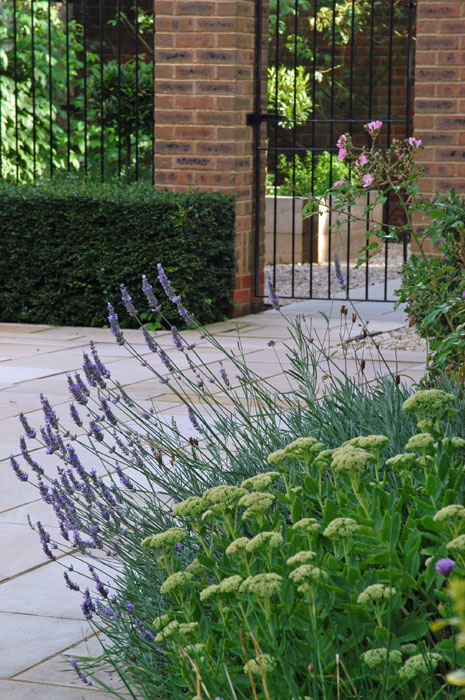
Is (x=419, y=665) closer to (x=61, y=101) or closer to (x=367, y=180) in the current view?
(x=367, y=180)

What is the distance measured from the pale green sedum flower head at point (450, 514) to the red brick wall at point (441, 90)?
Answer: 6.23 meters

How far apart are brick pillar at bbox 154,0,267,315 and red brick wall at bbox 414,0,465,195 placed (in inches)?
53.5

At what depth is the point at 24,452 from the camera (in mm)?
2852

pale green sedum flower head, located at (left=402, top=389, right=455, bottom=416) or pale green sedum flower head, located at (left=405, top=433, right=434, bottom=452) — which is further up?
pale green sedum flower head, located at (left=402, top=389, right=455, bottom=416)

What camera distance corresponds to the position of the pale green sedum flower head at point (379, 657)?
1.83m

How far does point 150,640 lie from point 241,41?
22.0ft

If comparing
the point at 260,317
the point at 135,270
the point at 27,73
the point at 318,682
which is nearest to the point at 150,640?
the point at 318,682

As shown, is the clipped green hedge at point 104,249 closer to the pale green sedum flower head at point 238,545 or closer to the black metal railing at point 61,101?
the black metal railing at point 61,101

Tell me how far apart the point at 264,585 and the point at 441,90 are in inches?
265

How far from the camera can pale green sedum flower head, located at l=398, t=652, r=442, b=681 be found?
180 centimetres

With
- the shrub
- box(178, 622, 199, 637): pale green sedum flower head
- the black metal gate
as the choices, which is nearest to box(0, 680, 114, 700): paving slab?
box(178, 622, 199, 637): pale green sedum flower head

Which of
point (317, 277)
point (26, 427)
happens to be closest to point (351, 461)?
point (26, 427)

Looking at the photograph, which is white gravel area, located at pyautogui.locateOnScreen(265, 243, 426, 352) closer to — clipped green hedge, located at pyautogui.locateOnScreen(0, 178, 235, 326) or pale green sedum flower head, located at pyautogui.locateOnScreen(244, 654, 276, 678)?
clipped green hedge, located at pyautogui.locateOnScreen(0, 178, 235, 326)

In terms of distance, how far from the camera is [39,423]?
5.34 m
